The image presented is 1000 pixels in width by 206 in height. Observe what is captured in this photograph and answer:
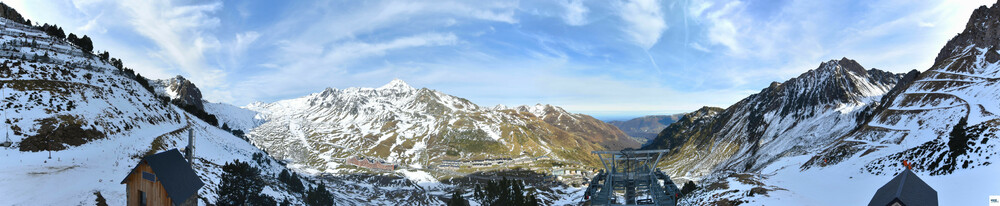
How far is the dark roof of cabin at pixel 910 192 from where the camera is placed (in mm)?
20094

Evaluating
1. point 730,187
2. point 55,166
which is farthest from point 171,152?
point 730,187

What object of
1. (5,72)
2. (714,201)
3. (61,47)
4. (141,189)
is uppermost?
(61,47)

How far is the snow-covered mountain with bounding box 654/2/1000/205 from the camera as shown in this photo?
147ft

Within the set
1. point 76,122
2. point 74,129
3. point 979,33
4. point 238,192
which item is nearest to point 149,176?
point 238,192

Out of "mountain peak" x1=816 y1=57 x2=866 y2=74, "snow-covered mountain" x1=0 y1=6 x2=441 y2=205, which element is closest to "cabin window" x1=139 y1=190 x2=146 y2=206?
"snow-covered mountain" x1=0 y1=6 x2=441 y2=205

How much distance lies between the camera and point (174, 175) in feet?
94.1

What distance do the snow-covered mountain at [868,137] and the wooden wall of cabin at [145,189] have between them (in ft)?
173

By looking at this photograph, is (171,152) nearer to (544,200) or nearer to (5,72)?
(5,72)

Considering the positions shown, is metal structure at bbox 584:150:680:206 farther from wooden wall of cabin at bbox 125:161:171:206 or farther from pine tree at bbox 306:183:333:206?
pine tree at bbox 306:183:333:206

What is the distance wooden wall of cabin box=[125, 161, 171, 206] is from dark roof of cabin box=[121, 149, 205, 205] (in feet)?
1.44

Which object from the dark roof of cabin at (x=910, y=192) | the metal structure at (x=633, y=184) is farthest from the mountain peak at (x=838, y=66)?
the dark roof of cabin at (x=910, y=192)

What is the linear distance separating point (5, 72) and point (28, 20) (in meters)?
83.3

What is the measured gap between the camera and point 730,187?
55812 millimetres

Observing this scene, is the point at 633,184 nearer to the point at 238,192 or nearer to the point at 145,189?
the point at 238,192
